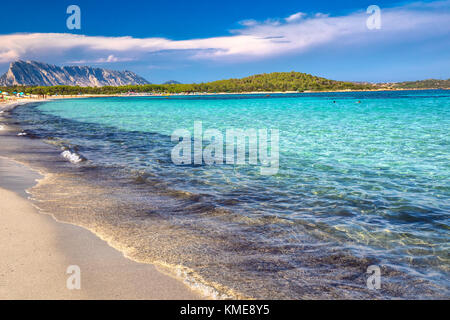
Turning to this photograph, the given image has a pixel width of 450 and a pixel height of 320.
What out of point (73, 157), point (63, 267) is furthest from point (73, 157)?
point (63, 267)

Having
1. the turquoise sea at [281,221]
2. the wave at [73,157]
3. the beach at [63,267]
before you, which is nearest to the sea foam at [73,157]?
the wave at [73,157]

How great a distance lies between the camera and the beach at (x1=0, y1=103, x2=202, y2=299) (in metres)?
4.59

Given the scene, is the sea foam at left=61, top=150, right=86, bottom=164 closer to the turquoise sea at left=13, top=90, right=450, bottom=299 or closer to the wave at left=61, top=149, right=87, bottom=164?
the wave at left=61, top=149, right=87, bottom=164

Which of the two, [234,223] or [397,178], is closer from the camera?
[234,223]

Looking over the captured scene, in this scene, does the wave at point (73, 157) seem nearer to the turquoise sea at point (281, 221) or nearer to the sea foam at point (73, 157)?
the sea foam at point (73, 157)

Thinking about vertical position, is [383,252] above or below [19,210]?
below

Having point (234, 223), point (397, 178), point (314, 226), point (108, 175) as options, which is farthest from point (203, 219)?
point (397, 178)

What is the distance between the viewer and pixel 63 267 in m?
5.31

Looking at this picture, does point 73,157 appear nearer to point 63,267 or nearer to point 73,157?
point 73,157

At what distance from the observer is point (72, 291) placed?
4.59 metres

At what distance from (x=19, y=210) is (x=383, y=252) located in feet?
27.1

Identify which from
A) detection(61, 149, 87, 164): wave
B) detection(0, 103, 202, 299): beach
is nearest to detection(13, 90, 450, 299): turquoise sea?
detection(0, 103, 202, 299): beach

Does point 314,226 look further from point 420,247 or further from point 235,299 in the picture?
point 235,299

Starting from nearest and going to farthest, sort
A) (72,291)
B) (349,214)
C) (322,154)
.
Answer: (72,291) → (349,214) → (322,154)
